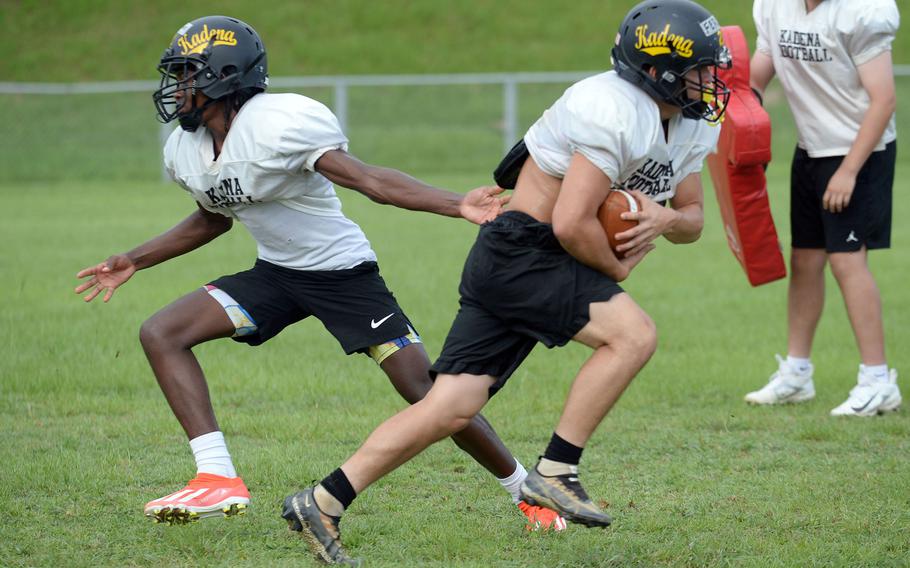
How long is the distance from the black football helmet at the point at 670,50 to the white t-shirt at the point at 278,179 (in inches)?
41.5

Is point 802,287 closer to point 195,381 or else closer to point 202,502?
point 195,381

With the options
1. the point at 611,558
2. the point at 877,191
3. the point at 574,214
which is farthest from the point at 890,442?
the point at 574,214

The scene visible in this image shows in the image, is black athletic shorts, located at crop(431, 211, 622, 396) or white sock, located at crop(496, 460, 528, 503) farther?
white sock, located at crop(496, 460, 528, 503)

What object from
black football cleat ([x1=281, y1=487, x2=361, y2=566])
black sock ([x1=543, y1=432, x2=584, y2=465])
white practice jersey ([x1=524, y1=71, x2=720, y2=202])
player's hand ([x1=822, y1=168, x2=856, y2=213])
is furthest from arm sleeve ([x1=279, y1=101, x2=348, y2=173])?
player's hand ([x1=822, y1=168, x2=856, y2=213])

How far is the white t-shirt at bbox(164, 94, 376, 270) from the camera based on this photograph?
14.4 ft

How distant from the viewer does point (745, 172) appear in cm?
619

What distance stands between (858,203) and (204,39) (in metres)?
3.44

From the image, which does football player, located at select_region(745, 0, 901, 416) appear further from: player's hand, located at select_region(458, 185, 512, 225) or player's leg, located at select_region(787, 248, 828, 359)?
player's hand, located at select_region(458, 185, 512, 225)

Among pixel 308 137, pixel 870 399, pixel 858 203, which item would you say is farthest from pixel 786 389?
pixel 308 137

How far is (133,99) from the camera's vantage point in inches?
956

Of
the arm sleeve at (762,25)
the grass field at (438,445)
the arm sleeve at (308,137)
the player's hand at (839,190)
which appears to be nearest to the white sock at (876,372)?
the grass field at (438,445)

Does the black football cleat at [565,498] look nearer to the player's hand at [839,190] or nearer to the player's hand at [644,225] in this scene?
the player's hand at [644,225]

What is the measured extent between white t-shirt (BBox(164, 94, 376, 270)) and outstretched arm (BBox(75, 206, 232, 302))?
0.48 feet

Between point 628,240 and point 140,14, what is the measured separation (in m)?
27.9
